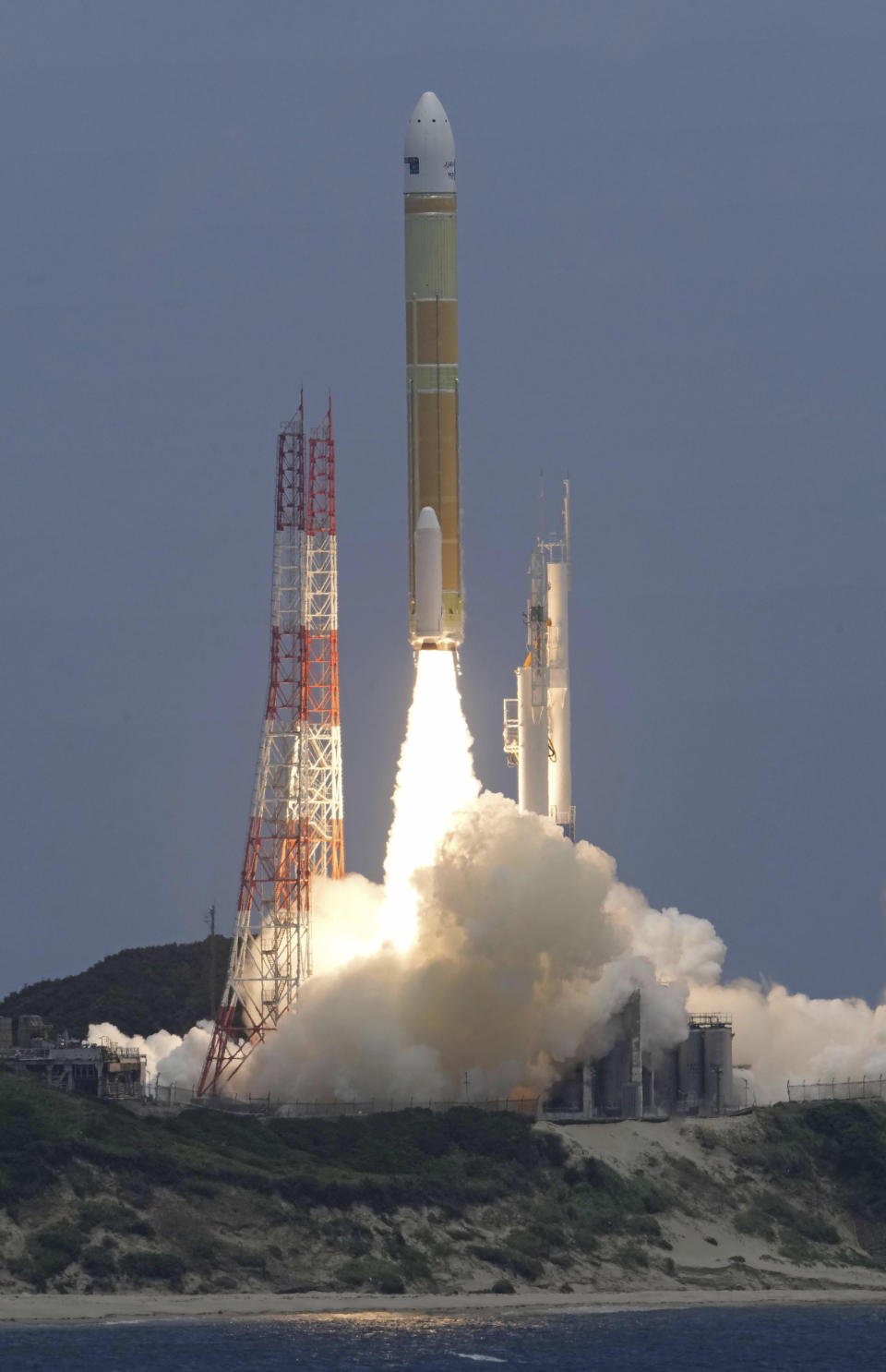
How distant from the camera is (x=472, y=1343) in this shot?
116875mm

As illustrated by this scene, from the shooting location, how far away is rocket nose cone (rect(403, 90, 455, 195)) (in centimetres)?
13412


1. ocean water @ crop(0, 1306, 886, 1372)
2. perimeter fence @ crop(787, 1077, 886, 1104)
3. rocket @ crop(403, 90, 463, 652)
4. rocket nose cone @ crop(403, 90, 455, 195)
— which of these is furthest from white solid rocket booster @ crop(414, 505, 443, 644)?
ocean water @ crop(0, 1306, 886, 1372)

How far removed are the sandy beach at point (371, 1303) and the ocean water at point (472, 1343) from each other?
40cm

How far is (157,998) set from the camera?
15850 cm

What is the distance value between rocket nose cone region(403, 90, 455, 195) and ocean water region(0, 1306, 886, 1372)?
36.4 meters

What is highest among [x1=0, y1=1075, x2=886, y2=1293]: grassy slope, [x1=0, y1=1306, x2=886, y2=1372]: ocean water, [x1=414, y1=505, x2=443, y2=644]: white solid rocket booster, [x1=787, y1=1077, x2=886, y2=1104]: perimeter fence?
[x1=414, y1=505, x2=443, y2=644]: white solid rocket booster

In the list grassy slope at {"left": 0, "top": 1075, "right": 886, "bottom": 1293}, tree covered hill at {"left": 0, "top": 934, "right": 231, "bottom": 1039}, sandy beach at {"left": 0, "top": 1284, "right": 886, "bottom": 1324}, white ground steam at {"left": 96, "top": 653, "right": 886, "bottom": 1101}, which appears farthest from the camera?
tree covered hill at {"left": 0, "top": 934, "right": 231, "bottom": 1039}

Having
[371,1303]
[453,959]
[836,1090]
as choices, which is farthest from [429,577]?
[371,1303]

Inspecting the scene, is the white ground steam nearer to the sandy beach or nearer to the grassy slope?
the grassy slope

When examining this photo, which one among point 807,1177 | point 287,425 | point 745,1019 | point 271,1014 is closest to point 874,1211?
point 807,1177

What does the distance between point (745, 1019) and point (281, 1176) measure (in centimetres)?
2453

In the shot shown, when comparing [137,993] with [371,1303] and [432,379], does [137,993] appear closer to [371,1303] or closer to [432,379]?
[432,379]

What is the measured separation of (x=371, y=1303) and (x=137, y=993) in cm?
4158

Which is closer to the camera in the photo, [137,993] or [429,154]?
[429,154]
